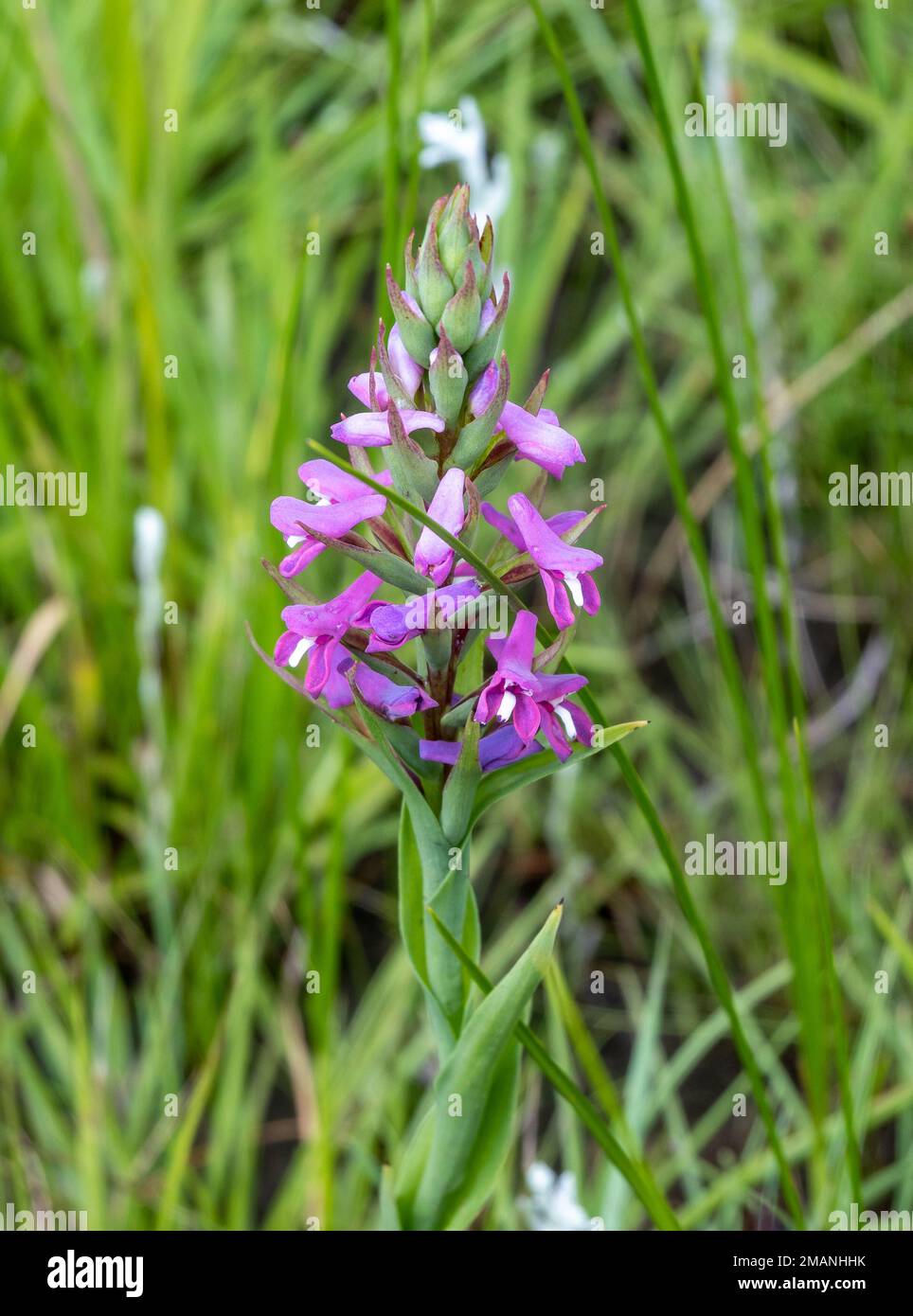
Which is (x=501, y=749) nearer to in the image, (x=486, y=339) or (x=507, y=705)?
(x=507, y=705)

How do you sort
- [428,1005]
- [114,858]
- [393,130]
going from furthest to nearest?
[114,858] → [393,130] → [428,1005]

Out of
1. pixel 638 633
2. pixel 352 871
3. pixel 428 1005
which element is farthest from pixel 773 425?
pixel 428 1005

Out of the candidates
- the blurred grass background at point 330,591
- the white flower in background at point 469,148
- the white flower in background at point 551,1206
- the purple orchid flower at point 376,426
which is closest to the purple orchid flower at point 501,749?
the purple orchid flower at point 376,426

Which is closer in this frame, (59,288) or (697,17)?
(59,288)

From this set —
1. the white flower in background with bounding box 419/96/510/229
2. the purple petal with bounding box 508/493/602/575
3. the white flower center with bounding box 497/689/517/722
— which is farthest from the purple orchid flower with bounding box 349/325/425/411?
the white flower in background with bounding box 419/96/510/229

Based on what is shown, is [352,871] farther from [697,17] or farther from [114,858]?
[697,17]

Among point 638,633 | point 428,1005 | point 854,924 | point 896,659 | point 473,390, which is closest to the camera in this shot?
point 473,390

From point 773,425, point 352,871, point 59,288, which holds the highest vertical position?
point 59,288
